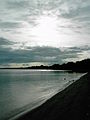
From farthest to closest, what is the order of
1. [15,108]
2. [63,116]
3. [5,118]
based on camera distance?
1. [15,108]
2. [5,118]
3. [63,116]

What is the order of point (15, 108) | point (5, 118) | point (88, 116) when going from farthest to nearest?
point (15, 108), point (5, 118), point (88, 116)

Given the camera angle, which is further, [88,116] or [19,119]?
[19,119]

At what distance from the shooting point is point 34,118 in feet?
77.4

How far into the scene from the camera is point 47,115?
2398cm

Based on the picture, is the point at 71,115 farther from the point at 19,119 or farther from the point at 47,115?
the point at 19,119

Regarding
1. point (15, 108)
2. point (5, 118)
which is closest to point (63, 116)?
point (5, 118)

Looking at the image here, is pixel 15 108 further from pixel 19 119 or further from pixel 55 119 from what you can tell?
pixel 55 119

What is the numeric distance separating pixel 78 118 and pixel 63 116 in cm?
209

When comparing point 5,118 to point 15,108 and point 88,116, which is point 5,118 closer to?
point 15,108

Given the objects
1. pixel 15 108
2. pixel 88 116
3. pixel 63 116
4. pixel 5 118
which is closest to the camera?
pixel 88 116

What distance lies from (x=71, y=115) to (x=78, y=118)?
1836 millimetres

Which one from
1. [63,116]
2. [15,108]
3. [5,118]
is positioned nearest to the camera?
[63,116]

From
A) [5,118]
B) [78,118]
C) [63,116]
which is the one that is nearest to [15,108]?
[5,118]

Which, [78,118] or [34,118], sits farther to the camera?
[34,118]
